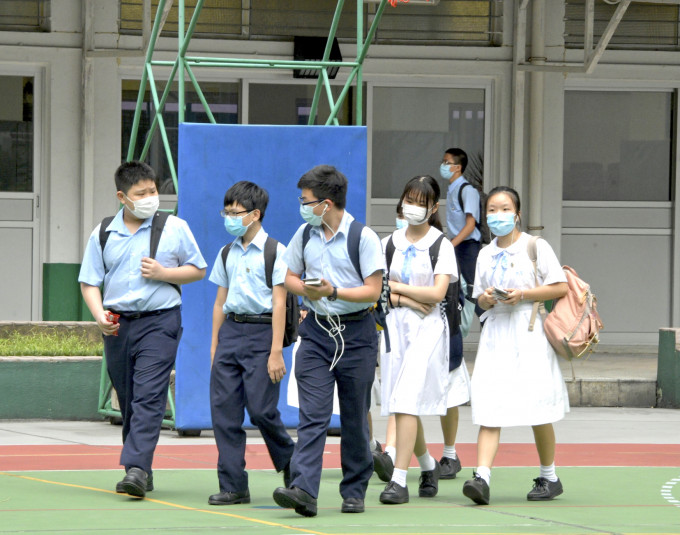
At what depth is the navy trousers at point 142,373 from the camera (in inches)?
291

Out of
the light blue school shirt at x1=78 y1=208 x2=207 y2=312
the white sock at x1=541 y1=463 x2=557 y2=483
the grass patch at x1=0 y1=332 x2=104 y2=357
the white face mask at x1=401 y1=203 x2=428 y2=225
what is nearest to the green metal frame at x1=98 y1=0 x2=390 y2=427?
the grass patch at x1=0 y1=332 x2=104 y2=357

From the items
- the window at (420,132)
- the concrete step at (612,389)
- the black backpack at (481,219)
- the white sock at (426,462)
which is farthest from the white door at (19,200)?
the white sock at (426,462)

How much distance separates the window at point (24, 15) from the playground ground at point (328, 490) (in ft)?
20.1

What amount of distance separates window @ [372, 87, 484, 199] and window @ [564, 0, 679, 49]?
1470 millimetres

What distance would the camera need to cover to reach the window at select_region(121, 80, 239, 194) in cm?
1590

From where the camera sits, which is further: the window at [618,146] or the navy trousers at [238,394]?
the window at [618,146]

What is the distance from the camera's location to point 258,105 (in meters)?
16.2

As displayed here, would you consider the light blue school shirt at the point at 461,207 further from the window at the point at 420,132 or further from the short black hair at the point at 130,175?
the short black hair at the point at 130,175

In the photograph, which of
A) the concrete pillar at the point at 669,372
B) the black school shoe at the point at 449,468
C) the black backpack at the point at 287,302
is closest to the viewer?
the black backpack at the point at 287,302

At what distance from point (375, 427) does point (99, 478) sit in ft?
11.2

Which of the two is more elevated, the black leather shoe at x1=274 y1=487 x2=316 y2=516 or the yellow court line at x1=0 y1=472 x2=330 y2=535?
the black leather shoe at x1=274 y1=487 x2=316 y2=516

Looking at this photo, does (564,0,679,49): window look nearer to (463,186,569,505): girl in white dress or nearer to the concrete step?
the concrete step

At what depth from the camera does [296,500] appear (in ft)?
22.3

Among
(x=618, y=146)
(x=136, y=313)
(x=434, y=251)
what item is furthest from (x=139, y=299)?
(x=618, y=146)
